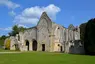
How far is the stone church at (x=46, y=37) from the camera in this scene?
2977 inches

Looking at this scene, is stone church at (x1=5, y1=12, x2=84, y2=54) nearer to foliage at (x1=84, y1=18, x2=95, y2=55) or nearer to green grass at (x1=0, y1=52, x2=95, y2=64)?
foliage at (x1=84, y1=18, x2=95, y2=55)

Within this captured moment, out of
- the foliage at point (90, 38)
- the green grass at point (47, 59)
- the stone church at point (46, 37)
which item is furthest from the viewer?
the stone church at point (46, 37)

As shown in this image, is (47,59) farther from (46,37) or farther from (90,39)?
(46,37)

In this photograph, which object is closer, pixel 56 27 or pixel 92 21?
pixel 92 21

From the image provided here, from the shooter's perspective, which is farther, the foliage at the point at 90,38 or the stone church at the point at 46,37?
the stone church at the point at 46,37

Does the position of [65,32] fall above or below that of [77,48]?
above

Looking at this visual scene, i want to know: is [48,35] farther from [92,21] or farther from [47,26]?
[92,21]

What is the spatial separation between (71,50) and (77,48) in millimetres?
2571

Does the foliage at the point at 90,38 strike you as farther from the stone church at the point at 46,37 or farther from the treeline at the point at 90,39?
the stone church at the point at 46,37

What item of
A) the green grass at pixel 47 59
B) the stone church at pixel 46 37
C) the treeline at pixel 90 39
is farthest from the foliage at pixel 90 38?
the stone church at pixel 46 37

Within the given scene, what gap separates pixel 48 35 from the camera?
255ft

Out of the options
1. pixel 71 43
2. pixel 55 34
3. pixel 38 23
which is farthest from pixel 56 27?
pixel 71 43

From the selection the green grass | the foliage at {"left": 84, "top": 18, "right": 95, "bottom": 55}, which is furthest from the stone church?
the green grass

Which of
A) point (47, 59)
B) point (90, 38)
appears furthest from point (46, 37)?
point (47, 59)
